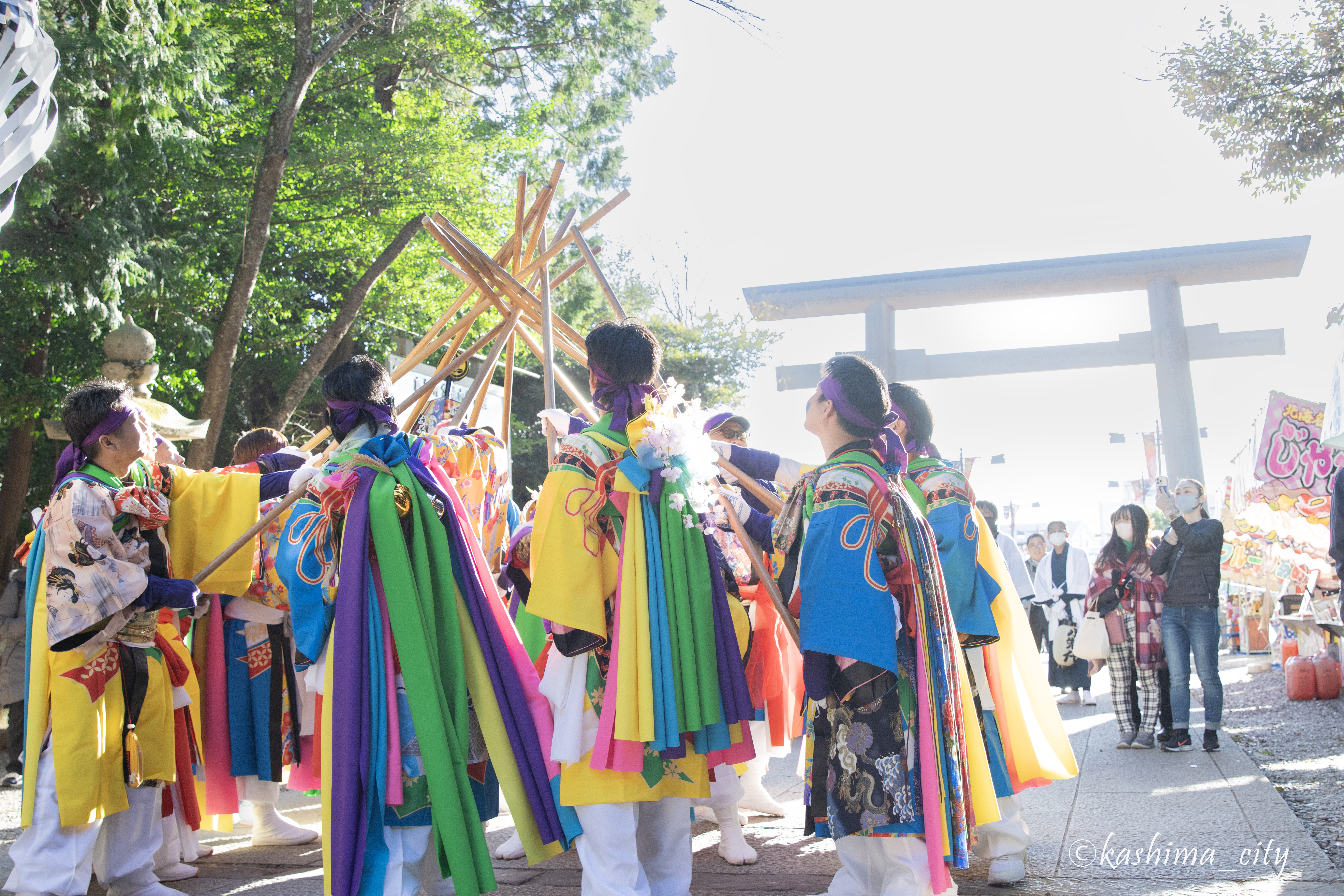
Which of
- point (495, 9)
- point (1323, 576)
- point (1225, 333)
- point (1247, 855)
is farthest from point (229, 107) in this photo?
point (1225, 333)

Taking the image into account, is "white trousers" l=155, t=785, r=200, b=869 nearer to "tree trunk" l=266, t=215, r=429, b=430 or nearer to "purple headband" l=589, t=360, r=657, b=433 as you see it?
"purple headband" l=589, t=360, r=657, b=433

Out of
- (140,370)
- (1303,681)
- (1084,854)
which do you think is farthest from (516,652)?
(1303,681)

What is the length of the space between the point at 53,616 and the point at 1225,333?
53.6ft

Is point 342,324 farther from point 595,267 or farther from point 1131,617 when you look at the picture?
point 1131,617

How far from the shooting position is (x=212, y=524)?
3.44 m

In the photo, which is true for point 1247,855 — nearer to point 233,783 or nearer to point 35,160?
point 233,783

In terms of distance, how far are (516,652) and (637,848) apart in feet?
2.17

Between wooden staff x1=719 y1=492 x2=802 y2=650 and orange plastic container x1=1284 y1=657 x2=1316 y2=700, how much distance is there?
6.40m

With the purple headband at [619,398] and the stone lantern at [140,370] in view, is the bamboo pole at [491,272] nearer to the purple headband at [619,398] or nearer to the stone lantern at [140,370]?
the purple headband at [619,398]

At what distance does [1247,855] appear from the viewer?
3.14 metres

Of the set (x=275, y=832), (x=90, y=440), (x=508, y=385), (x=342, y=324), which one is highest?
(x=342, y=324)

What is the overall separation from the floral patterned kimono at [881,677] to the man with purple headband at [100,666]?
80.0 inches

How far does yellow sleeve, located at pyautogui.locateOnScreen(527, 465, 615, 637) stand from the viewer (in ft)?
8.54

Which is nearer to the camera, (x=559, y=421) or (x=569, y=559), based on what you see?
(x=569, y=559)
